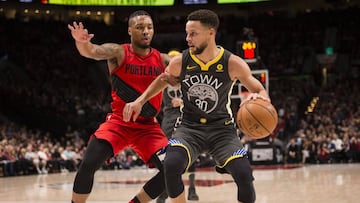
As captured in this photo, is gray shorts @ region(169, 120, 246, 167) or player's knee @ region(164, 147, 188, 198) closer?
player's knee @ region(164, 147, 188, 198)

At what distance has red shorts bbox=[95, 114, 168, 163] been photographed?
5734 mm

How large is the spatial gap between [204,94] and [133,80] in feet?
3.52

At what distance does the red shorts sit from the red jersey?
9 cm

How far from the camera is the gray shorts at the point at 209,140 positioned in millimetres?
5008

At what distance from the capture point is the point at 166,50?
95.5 ft

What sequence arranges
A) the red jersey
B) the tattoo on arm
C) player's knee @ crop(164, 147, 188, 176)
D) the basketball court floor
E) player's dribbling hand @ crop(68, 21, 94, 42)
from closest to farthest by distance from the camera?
player's knee @ crop(164, 147, 188, 176)
player's dribbling hand @ crop(68, 21, 94, 42)
the tattoo on arm
the red jersey
the basketball court floor

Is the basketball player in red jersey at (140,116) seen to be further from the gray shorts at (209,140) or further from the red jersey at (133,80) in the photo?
the gray shorts at (209,140)

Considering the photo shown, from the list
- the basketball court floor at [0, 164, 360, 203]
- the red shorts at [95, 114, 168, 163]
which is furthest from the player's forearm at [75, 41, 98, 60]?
the basketball court floor at [0, 164, 360, 203]

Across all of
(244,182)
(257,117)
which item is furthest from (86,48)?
Result: (244,182)

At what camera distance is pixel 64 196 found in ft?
30.6

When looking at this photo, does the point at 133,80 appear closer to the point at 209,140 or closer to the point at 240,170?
the point at 209,140

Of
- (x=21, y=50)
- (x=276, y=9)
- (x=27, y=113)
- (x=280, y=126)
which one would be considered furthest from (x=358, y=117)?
(x=21, y=50)

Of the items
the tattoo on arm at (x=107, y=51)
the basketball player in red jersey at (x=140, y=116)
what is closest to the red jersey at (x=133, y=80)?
the basketball player in red jersey at (x=140, y=116)

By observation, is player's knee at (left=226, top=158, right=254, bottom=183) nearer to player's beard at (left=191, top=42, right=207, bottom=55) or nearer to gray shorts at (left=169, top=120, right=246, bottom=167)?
gray shorts at (left=169, top=120, right=246, bottom=167)
